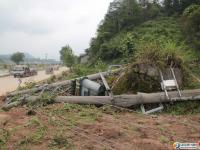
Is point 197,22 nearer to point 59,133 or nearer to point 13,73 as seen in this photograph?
→ point 59,133

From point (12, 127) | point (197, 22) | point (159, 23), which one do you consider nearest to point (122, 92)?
point (12, 127)

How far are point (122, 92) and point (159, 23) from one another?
3972cm

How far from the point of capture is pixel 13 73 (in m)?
46.8

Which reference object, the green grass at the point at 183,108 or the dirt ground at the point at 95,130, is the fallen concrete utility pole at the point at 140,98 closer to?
the green grass at the point at 183,108

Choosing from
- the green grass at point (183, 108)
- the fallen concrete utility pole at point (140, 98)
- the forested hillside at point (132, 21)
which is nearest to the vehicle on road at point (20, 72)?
the forested hillside at point (132, 21)

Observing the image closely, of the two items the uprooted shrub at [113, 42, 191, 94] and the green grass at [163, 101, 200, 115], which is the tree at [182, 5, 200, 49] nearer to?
the uprooted shrub at [113, 42, 191, 94]

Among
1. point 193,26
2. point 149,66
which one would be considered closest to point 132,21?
point 193,26

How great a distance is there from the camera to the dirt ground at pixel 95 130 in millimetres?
7838

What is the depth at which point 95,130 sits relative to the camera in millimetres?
9000

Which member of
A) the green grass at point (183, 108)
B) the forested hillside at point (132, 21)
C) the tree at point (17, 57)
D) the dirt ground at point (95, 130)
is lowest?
the dirt ground at point (95, 130)

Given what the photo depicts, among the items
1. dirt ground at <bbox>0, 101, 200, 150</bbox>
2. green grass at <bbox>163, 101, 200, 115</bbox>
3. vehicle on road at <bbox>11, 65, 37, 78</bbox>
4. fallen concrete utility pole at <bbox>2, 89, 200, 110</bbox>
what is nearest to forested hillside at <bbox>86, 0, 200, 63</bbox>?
vehicle on road at <bbox>11, 65, 37, 78</bbox>

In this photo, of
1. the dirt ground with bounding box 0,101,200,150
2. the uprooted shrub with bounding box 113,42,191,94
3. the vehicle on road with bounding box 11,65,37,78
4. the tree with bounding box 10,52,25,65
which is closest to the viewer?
the dirt ground with bounding box 0,101,200,150

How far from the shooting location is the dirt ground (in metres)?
7.84

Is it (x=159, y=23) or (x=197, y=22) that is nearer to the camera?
(x=197, y=22)
